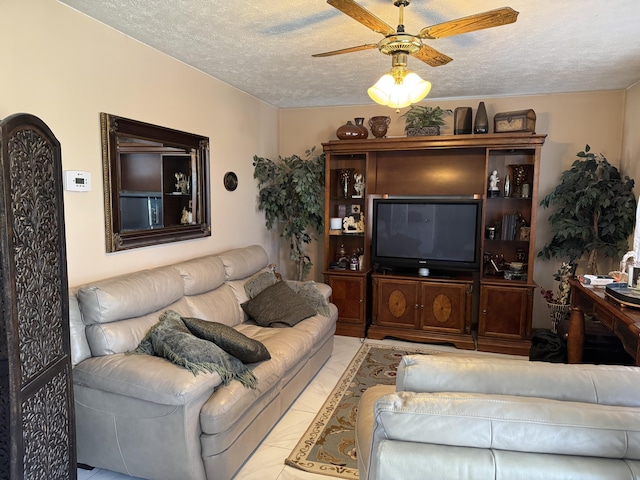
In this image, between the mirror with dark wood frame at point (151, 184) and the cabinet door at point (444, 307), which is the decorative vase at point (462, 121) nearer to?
the cabinet door at point (444, 307)

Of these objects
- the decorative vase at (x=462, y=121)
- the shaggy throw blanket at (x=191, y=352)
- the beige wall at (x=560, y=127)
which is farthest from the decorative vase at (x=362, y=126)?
the shaggy throw blanket at (x=191, y=352)

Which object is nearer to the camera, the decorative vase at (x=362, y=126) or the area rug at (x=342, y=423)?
the area rug at (x=342, y=423)

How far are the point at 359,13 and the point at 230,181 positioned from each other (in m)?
2.50

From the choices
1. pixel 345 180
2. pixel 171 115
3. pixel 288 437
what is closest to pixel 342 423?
pixel 288 437

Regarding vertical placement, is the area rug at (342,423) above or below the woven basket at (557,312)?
below

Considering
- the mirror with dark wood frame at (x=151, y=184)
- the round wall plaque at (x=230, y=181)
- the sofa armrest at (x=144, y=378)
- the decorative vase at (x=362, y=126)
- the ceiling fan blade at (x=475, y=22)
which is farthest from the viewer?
the decorative vase at (x=362, y=126)

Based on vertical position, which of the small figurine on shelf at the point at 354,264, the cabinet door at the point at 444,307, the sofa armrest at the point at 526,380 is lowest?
the cabinet door at the point at 444,307

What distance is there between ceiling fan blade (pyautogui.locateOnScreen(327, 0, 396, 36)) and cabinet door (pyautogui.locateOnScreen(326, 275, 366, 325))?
2.88 m

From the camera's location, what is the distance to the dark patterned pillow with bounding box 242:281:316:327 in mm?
3449

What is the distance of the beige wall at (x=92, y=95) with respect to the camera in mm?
2205

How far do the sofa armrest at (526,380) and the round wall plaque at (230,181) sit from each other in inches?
120

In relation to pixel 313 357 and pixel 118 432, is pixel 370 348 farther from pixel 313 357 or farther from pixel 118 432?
pixel 118 432

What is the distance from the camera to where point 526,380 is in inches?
53.3

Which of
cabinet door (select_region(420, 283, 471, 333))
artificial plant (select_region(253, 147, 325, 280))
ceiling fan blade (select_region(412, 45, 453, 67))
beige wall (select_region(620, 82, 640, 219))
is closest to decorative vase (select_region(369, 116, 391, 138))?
artificial plant (select_region(253, 147, 325, 280))
